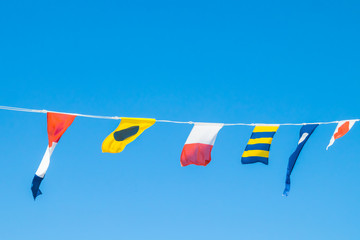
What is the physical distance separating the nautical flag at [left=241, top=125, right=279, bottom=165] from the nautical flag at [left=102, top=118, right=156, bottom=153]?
6.60 ft

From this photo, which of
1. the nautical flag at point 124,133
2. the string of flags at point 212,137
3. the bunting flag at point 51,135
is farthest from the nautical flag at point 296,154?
the bunting flag at point 51,135

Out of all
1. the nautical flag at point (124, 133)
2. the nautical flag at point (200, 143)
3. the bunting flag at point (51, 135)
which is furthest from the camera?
the nautical flag at point (200, 143)

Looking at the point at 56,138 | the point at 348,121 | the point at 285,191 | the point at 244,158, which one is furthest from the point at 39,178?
the point at 348,121

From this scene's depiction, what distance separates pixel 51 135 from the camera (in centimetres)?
842

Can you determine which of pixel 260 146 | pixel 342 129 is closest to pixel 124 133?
pixel 260 146

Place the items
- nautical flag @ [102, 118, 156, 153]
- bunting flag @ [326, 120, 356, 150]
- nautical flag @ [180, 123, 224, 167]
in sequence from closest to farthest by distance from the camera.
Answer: nautical flag @ [102, 118, 156, 153] < bunting flag @ [326, 120, 356, 150] < nautical flag @ [180, 123, 224, 167]

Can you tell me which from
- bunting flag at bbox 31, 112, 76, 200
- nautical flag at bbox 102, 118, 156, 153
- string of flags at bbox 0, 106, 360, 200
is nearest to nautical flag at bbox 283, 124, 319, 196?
string of flags at bbox 0, 106, 360, 200

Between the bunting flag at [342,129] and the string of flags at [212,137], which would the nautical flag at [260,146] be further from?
the bunting flag at [342,129]

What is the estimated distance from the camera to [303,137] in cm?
949

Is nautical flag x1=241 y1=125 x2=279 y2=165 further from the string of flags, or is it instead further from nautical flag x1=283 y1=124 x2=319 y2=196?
nautical flag x1=283 y1=124 x2=319 y2=196

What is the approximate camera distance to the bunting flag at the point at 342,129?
9.42 meters

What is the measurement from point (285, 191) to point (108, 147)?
347 cm

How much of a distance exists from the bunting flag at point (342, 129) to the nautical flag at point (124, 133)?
3.50 meters

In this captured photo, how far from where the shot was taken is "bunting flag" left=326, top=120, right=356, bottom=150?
9422mm
